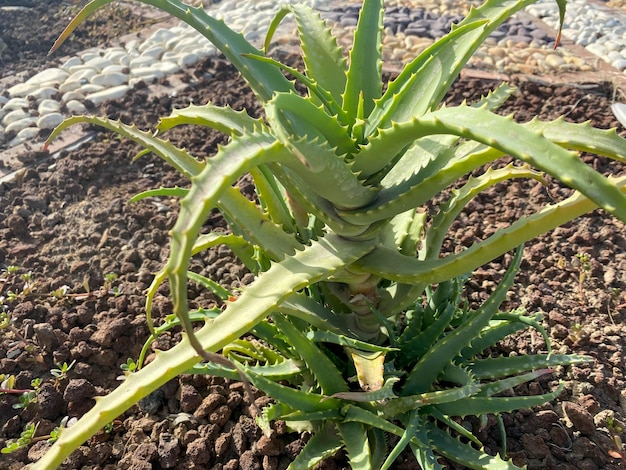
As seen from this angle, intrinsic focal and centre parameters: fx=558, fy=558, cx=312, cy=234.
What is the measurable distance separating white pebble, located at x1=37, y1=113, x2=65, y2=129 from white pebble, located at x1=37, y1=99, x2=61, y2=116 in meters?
0.07

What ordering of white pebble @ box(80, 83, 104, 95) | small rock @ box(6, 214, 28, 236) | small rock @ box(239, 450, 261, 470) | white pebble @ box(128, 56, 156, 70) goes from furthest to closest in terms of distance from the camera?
white pebble @ box(128, 56, 156, 70) < white pebble @ box(80, 83, 104, 95) < small rock @ box(6, 214, 28, 236) < small rock @ box(239, 450, 261, 470)

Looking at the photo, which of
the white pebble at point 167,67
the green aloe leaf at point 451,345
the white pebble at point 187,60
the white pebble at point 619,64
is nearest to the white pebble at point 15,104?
the white pebble at point 167,67

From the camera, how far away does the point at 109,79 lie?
3.27m

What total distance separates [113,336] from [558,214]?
4.56 ft

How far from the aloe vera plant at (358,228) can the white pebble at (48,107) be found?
2.00m

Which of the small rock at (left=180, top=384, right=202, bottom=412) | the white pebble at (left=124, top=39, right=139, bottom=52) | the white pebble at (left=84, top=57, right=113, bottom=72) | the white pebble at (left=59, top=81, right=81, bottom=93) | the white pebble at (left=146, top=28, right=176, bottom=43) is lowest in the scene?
the small rock at (left=180, top=384, right=202, bottom=412)

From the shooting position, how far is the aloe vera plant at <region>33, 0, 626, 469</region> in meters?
0.81

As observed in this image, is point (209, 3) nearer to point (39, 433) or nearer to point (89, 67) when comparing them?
point (89, 67)

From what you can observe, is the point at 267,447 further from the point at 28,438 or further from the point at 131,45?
the point at 131,45

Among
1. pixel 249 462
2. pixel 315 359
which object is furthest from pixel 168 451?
pixel 315 359

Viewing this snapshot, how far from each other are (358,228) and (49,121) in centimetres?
242

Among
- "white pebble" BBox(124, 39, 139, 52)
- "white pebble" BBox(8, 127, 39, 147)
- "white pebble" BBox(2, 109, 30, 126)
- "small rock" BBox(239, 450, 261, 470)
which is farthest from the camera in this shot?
"white pebble" BBox(124, 39, 139, 52)

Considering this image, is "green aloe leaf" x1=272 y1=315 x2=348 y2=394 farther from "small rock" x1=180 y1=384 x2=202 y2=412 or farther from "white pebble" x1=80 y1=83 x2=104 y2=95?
"white pebble" x1=80 y1=83 x2=104 y2=95

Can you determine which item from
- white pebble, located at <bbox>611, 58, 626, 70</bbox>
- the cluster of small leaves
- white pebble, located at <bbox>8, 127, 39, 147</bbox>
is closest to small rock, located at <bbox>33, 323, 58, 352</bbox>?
the cluster of small leaves
